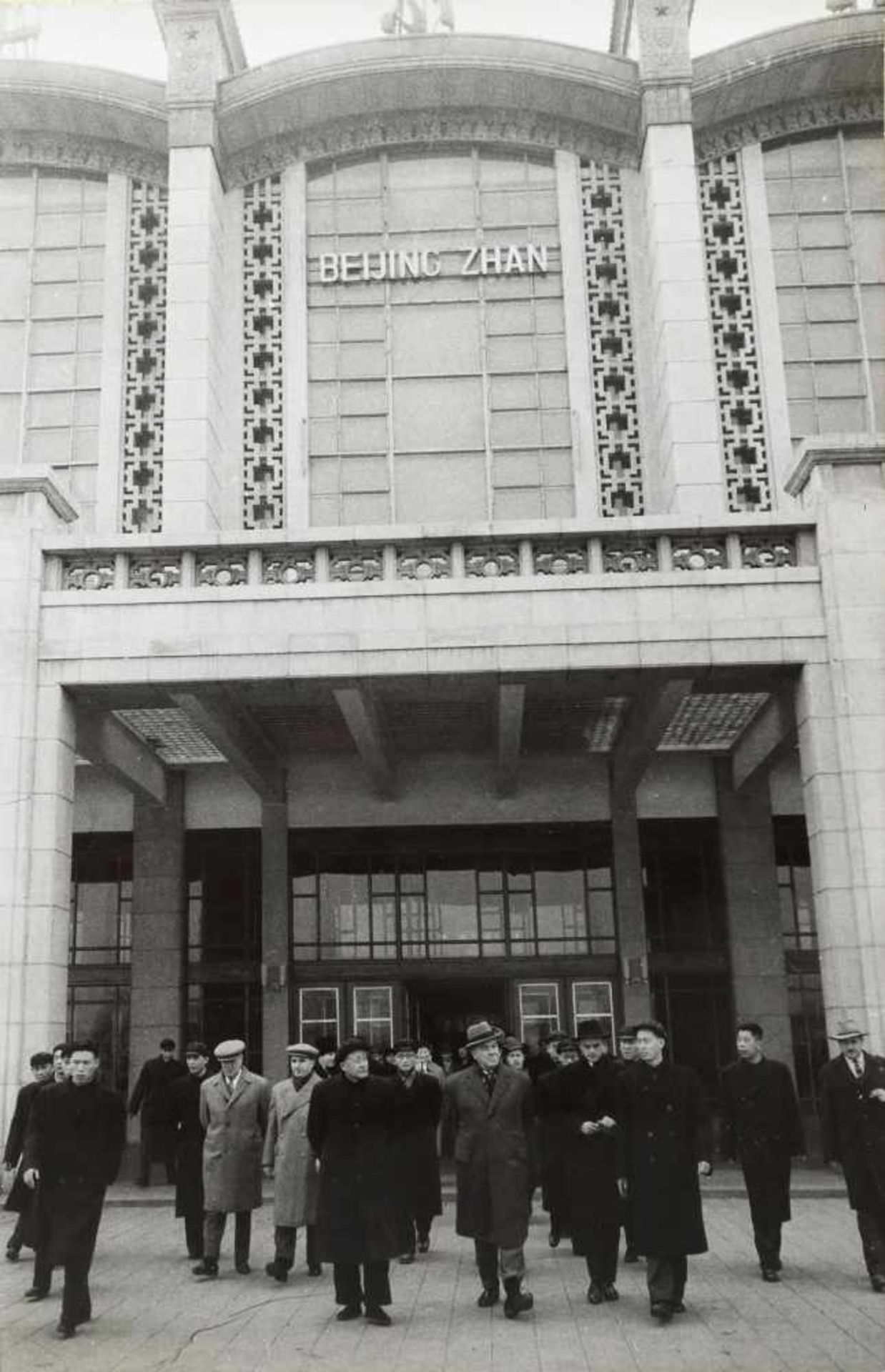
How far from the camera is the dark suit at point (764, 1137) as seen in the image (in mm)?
8727

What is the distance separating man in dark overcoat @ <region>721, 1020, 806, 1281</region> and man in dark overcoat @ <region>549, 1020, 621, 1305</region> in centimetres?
105

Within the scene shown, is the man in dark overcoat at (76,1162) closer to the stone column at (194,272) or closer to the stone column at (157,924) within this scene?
the stone column at (194,272)

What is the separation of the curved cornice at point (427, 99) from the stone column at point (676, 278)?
24.6 inches

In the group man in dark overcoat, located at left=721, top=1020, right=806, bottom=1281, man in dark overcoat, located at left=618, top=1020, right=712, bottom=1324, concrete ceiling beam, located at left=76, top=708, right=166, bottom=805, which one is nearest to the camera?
man in dark overcoat, located at left=618, top=1020, right=712, bottom=1324

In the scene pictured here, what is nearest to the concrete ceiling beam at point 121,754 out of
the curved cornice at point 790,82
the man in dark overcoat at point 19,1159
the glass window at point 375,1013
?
the glass window at point 375,1013

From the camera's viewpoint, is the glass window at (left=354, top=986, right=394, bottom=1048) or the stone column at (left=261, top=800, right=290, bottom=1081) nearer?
the stone column at (left=261, top=800, right=290, bottom=1081)

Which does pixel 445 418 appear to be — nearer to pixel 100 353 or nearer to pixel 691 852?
pixel 100 353

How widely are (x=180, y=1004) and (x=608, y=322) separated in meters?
11.8

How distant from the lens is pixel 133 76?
19.0 metres

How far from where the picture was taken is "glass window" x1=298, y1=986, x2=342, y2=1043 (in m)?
18.8

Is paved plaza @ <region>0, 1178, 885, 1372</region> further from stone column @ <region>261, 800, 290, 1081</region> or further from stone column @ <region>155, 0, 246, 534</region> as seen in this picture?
stone column @ <region>155, 0, 246, 534</region>

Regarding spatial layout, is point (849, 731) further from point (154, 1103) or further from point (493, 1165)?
point (154, 1103)

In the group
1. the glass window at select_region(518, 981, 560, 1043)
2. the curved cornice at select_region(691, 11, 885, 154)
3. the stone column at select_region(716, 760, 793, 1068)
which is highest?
the curved cornice at select_region(691, 11, 885, 154)

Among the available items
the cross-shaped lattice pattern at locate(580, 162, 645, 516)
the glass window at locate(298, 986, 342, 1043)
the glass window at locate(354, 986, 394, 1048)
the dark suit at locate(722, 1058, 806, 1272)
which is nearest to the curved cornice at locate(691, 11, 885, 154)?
the cross-shaped lattice pattern at locate(580, 162, 645, 516)
